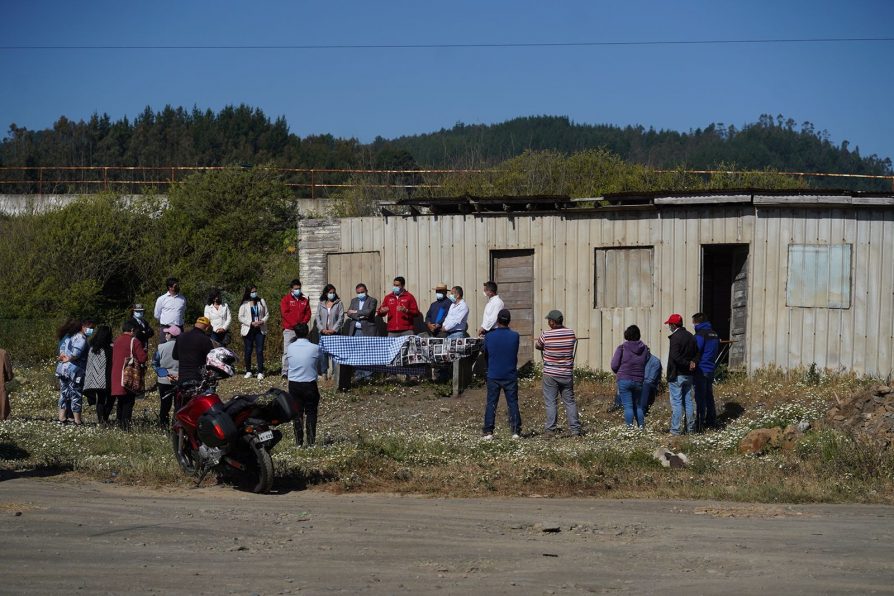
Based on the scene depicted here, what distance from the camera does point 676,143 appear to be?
3499 inches

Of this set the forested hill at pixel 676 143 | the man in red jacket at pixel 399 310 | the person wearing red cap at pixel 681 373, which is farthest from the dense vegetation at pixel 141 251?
the forested hill at pixel 676 143

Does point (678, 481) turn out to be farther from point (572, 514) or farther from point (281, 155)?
point (281, 155)

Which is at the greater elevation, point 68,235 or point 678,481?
point 68,235

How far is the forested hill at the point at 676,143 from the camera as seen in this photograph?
3019 inches

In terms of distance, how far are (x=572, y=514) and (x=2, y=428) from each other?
357 inches

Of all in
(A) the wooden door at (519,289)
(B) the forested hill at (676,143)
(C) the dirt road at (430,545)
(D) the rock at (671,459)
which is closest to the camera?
(C) the dirt road at (430,545)

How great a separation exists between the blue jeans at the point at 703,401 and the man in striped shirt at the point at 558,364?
2.00 metres

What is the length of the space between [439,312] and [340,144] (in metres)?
45.4

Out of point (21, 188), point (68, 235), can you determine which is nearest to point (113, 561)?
point (68, 235)

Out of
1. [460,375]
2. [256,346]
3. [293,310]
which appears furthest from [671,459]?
[256,346]

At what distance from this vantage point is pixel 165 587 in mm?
7066

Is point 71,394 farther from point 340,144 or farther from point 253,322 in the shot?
point 340,144

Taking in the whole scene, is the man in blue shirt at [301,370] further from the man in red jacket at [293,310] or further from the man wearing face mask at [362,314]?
the man in red jacket at [293,310]

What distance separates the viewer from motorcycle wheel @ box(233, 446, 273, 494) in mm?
10672
